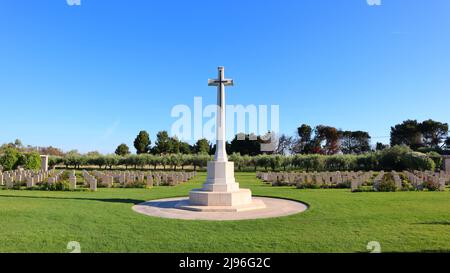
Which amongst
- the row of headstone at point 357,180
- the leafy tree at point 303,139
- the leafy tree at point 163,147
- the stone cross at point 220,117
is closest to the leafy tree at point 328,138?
the leafy tree at point 303,139

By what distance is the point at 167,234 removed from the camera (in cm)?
746

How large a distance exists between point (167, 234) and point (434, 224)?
21.6ft

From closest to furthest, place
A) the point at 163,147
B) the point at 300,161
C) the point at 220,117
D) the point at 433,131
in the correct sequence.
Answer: the point at 220,117 < the point at 300,161 < the point at 433,131 < the point at 163,147

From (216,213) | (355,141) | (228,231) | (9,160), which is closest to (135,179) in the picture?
(216,213)

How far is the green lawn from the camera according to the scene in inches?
252

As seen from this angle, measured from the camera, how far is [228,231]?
7770 mm

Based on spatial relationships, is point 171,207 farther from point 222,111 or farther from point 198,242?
point 198,242

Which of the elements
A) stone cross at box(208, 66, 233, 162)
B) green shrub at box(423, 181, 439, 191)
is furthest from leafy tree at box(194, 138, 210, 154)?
stone cross at box(208, 66, 233, 162)

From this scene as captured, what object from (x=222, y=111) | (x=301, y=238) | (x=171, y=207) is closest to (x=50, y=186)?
(x=171, y=207)

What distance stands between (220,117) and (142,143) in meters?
70.5

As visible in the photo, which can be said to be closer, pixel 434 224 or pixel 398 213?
pixel 434 224

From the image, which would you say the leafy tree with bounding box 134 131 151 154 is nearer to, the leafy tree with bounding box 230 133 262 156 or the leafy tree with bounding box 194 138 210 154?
the leafy tree with bounding box 194 138 210 154

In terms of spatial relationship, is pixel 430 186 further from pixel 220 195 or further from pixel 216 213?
pixel 216 213

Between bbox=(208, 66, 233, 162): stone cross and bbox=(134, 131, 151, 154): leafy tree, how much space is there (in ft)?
230
